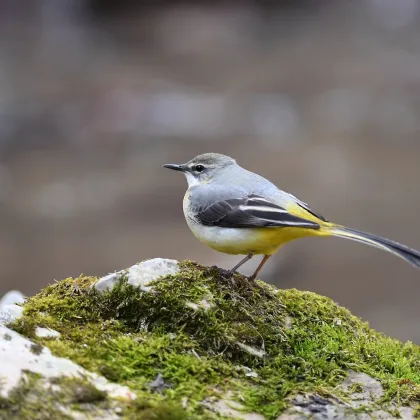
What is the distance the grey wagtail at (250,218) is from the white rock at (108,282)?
0.93 m

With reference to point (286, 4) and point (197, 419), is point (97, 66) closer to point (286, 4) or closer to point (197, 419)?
point (286, 4)

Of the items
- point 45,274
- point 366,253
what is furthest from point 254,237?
point 366,253

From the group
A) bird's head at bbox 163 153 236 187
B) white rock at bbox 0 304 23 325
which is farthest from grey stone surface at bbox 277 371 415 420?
bird's head at bbox 163 153 236 187

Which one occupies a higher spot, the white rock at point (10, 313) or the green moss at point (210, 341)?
the green moss at point (210, 341)

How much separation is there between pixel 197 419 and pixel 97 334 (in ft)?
3.52

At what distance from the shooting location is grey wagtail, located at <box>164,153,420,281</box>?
5453mm

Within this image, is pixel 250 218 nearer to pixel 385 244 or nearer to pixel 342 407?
pixel 385 244

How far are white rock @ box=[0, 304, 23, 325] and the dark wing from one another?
1745mm

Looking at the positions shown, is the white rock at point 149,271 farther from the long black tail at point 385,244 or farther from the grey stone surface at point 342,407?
the grey stone surface at point 342,407

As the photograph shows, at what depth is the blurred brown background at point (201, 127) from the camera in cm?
1673

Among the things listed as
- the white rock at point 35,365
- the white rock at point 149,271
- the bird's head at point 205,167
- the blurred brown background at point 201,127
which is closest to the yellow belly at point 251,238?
the white rock at point 149,271

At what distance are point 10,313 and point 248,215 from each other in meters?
1.97

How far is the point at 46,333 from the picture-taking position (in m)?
4.51

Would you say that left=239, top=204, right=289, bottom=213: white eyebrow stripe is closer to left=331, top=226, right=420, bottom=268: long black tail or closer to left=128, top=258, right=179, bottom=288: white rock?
left=331, top=226, right=420, bottom=268: long black tail
